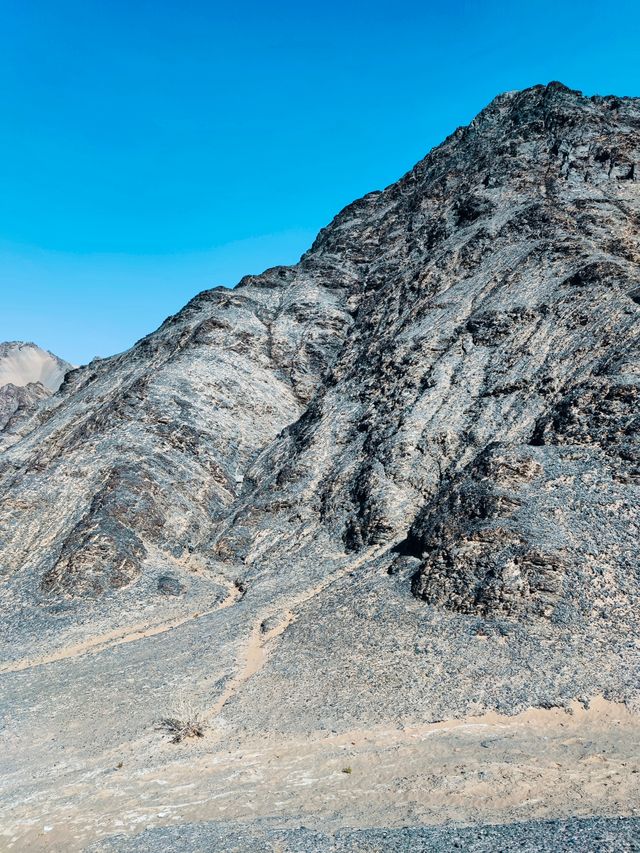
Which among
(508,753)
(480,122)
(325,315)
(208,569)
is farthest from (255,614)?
(480,122)

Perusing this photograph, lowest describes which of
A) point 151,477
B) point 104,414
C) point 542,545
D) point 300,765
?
point 300,765

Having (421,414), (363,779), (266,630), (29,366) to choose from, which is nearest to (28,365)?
(29,366)

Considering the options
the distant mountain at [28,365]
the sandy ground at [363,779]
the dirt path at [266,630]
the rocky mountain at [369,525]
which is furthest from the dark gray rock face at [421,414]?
the distant mountain at [28,365]

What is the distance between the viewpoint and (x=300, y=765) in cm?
1372

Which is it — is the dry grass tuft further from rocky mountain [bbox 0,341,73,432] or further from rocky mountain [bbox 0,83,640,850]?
rocky mountain [bbox 0,341,73,432]

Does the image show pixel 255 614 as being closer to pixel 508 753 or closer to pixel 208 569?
pixel 208 569

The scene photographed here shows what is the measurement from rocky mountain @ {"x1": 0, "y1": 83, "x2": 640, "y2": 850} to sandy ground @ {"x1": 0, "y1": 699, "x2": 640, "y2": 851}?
0.08 meters

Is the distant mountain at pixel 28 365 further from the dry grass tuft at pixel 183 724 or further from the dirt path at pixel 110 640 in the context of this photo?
the dry grass tuft at pixel 183 724

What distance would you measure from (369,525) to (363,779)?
1596 cm

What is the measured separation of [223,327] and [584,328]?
26675 millimetres

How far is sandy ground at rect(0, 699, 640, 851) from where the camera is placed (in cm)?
1134

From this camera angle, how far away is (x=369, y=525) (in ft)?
93.6

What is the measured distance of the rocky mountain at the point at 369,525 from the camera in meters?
13.8

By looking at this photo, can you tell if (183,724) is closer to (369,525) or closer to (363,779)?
(363,779)
